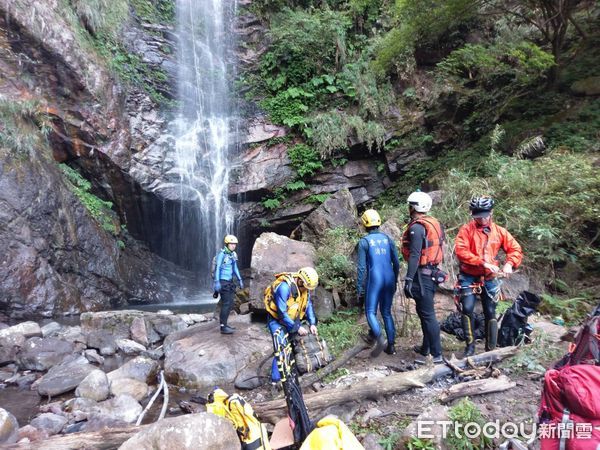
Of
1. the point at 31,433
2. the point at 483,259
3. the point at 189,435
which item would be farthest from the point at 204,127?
the point at 189,435

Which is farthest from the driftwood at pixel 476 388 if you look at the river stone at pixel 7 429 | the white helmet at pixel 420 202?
the river stone at pixel 7 429

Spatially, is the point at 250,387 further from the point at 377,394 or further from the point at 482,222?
the point at 482,222

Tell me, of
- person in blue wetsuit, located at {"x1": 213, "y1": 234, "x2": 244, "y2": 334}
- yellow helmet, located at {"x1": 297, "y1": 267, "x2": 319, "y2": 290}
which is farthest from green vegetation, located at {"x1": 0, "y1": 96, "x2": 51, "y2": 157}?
yellow helmet, located at {"x1": 297, "y1": 267, "x2": 319, "y2": 290}

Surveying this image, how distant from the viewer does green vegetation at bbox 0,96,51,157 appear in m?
8.66

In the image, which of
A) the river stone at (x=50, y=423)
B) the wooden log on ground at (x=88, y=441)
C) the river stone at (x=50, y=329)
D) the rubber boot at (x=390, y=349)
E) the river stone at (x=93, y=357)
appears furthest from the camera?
the river stone at (x=50, y=329)

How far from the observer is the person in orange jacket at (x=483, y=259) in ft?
12.7

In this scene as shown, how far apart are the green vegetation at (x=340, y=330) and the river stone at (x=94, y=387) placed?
3.07 m

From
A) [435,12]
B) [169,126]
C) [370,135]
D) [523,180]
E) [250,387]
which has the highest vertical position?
[435,12]

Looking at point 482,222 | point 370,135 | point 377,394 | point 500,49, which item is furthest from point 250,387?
point 500,49

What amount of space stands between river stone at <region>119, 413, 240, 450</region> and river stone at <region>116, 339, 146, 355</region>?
14.0ft

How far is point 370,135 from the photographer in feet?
39.4

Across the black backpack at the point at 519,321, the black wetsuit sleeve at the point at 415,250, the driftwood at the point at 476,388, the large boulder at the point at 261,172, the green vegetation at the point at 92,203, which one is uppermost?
the large boulder at the point at 261,172

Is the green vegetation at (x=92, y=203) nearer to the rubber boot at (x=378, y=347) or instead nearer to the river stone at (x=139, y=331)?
the river stone at (x=139, y=331)

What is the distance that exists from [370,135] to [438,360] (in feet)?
30.3
